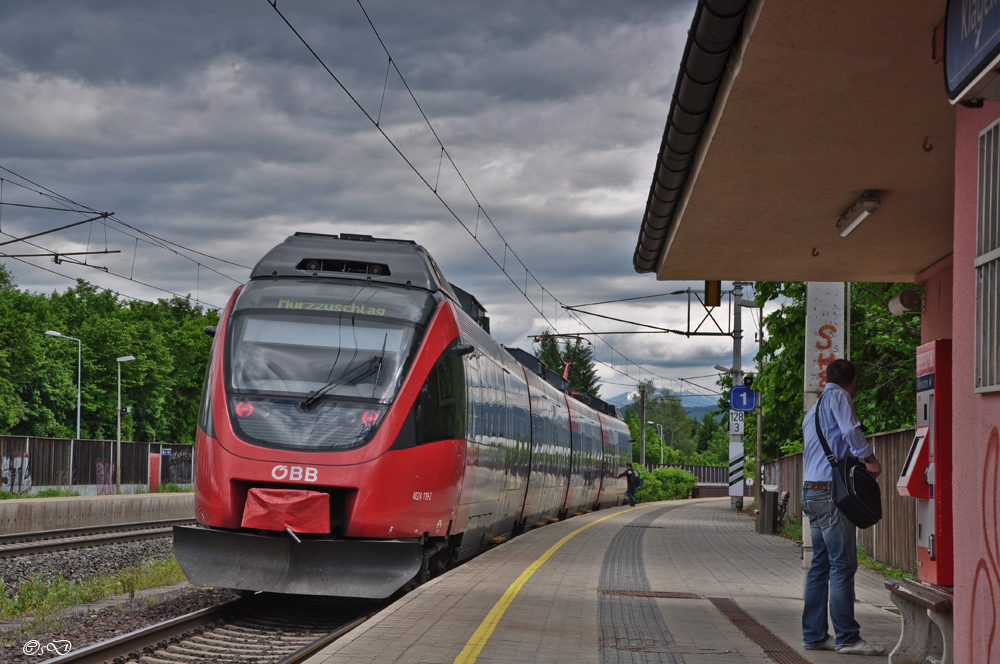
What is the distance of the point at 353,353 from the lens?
11219 mm

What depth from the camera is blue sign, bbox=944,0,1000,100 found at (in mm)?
3868

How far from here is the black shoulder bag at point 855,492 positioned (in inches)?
283

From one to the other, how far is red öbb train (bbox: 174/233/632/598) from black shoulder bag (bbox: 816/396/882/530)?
450cm

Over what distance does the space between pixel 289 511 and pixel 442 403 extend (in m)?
2.30

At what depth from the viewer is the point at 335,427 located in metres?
10.7

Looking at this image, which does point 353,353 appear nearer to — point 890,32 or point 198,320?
point 890,32

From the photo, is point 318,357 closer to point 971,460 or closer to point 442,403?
point 442,403

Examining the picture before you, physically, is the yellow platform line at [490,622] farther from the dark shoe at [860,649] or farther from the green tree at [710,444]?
the green tree at [710,444]

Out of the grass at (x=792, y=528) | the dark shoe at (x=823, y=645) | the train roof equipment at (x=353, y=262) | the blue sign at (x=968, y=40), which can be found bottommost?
the grass at (x=792, y=528)

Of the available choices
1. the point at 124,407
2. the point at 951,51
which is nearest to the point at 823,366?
the point at 951,51

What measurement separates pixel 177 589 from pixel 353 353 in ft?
16.0

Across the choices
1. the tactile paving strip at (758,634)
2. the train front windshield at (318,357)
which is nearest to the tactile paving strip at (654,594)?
the tactile paving strip at (758,634)

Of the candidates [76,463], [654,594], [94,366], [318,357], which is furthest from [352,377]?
[94,366]

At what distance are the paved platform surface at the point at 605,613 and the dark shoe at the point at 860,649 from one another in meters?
0.07
